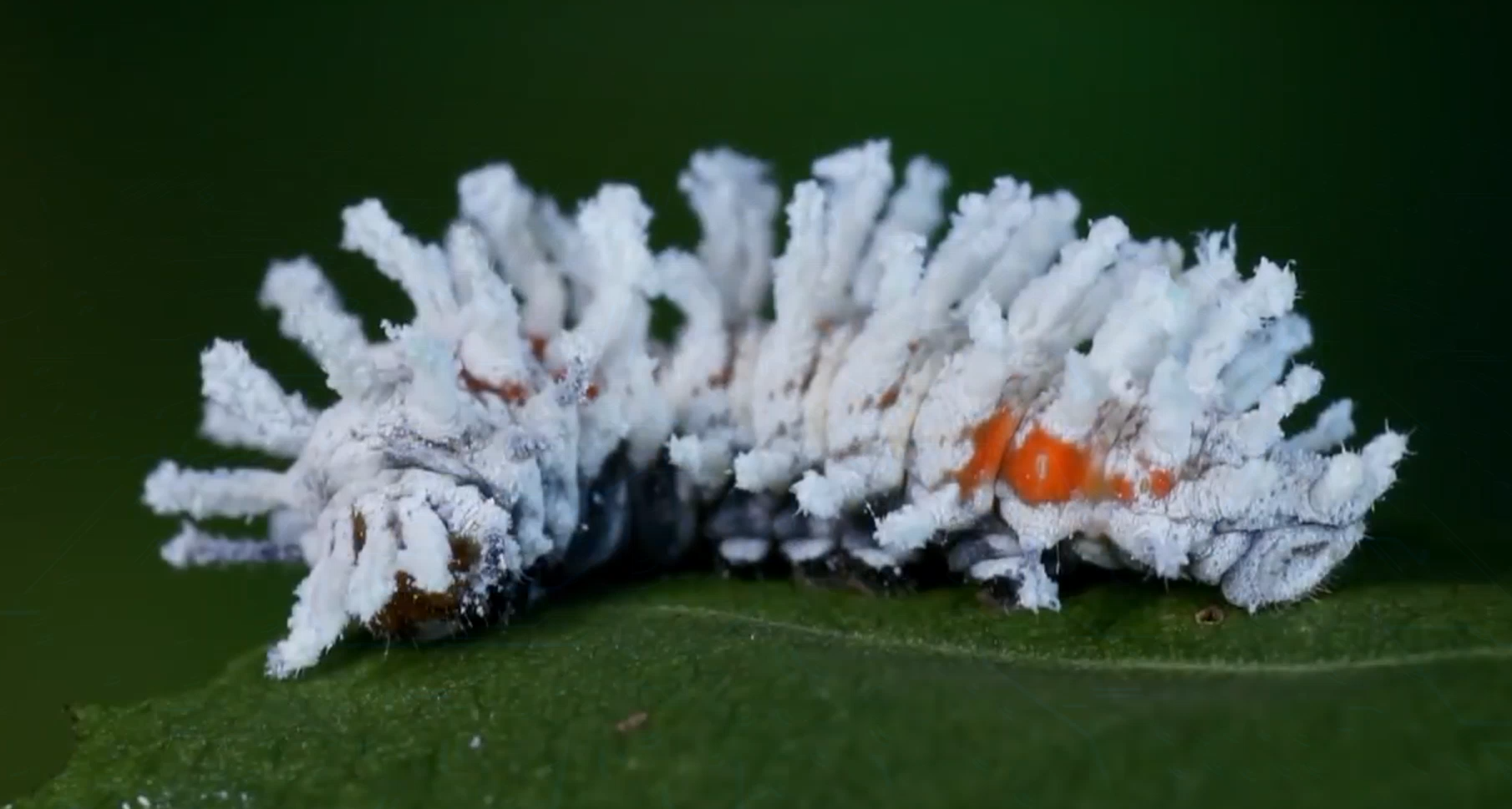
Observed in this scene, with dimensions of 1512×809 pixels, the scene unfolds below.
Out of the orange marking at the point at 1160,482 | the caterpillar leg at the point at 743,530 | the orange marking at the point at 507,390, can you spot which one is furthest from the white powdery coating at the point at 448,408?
the orange marking at the point at 1160,482

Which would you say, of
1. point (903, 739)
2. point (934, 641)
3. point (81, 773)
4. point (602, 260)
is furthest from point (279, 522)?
point (903, 739)

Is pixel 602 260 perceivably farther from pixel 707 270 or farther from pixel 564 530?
pixel 564 530

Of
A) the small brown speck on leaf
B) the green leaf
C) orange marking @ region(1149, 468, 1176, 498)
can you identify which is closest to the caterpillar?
orange marking @ region(1149, 468, 1176, 498)

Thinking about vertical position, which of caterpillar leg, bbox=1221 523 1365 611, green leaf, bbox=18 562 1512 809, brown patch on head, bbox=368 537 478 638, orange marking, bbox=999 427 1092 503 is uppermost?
orange marking, bbox=999 427 1092 503

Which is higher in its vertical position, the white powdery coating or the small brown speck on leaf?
the white powdery coating

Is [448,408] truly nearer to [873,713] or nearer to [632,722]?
[632,722]

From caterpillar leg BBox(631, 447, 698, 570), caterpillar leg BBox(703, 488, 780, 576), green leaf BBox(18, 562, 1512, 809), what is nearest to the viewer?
green leaf BBox(18, 562, 1512, 809)

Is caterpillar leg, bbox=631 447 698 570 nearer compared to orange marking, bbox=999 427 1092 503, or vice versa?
orange marking, bbox=999 427 1092 503

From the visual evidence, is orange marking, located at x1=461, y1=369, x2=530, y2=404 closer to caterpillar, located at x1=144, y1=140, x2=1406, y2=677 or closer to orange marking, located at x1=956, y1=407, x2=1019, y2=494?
caterpillar, located at x1=144, y1=140, x2=1406, y2=677
